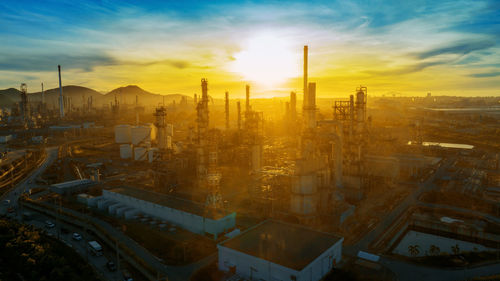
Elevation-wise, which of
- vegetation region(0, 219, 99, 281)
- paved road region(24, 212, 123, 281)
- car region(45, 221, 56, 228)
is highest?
vegetation region(0, 219, 99, 281)

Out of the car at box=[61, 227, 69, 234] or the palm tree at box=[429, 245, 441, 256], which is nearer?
the palm tree at box=[429, 245, 441, 256]

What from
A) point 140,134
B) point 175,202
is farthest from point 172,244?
point 140,134

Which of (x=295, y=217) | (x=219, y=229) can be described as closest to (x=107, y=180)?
(x=219, y=229)

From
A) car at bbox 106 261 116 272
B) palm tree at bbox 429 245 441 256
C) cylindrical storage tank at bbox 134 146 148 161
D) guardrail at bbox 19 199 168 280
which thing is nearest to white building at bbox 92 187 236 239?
guardrail at bbox 19 199 168 280

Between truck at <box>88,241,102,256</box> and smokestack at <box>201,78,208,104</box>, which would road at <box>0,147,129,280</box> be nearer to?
truck at <box>88,241,102,256</box>

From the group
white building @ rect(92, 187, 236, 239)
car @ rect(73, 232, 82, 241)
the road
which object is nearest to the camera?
the road

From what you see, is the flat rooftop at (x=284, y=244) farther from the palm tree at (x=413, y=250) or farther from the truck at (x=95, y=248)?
the truck at (x=95, y=248)

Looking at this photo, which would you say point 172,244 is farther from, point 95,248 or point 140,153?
point 140,153

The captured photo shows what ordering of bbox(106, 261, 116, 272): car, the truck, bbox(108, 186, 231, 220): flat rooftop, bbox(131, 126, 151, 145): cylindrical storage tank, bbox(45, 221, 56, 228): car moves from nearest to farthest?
bbox(106, 261, 116, 272): car, the truck, bbox(108, 186, 231, 220): flat rooftop, bbox(45, 221, 56, 228): car, bbox(131, 126, 151, 145): cylindrical storage tank

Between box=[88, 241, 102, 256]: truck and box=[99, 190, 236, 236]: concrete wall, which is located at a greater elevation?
box=[99, 190, 236, 236]: concrete wall
